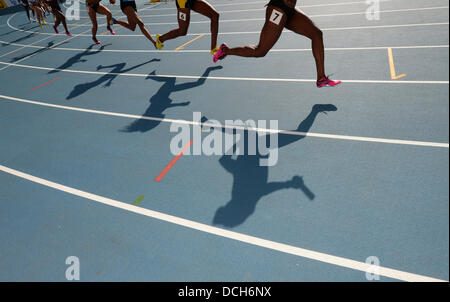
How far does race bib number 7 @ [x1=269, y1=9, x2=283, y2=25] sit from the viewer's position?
4.25 m

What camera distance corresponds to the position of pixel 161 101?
19.0 ft

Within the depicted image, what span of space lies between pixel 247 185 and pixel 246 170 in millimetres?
296

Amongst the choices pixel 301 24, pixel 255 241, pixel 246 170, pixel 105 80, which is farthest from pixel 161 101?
pixel 255 241

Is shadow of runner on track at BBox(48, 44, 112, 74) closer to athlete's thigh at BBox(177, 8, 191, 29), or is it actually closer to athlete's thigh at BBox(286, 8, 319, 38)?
athlete's thigh at BBox(177, 8, 191, 29)

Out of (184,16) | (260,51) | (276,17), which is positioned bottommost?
(260,51)

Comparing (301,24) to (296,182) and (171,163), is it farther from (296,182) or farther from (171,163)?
(171,163)

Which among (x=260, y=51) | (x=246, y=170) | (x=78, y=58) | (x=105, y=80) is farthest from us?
(x=78, y=58)

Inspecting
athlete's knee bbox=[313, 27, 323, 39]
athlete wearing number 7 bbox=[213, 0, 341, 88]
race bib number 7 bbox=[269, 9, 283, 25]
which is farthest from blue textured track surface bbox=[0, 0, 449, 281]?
race bib number 7 bbox=[269, 9, 283, 25]

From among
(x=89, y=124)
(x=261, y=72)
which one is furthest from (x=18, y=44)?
(x=261, y=72)

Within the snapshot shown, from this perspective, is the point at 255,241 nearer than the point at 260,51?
Yes

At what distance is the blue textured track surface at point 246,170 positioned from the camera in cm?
268

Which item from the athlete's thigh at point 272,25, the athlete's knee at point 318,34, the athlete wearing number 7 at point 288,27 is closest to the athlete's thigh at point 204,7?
the athlete wearing number 7 at point 288,27
